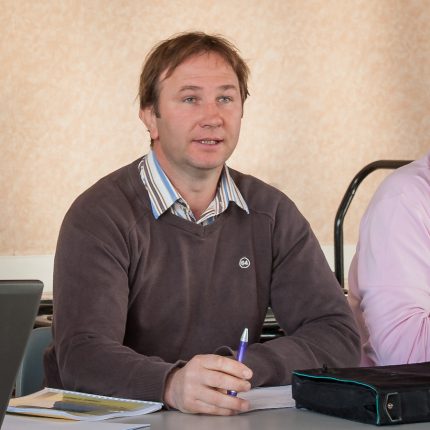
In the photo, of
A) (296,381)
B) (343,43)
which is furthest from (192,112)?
(343,43)

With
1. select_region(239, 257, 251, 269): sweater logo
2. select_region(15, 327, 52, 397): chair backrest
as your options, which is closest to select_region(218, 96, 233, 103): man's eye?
select_region(239, 257, 251, 269): sweater logo

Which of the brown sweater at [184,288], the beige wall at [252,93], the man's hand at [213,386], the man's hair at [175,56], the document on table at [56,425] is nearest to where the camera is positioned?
the document on table at [56,425]

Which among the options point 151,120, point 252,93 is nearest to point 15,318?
point 151,120

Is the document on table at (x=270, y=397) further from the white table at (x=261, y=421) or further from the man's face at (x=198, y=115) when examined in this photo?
the man's face at (x=198, y=115)

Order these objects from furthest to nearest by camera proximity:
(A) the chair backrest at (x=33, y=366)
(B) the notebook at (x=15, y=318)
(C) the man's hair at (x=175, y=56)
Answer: (C) the man's hair at (x=175, y=56)
(A) the chair backrest at (x=33, y=366)
(B) the notebook at (x=15, y=318)

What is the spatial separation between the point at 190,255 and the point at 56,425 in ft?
2.40

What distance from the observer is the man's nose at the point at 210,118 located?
2.08 meters

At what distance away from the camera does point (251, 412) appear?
1468 millimetres

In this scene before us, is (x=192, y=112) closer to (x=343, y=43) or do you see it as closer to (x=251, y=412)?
(x=251, y=412)

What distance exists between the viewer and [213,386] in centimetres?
146

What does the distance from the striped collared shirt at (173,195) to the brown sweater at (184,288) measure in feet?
0.06

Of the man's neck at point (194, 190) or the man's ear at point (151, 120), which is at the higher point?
the man's ear at point (151, 120)

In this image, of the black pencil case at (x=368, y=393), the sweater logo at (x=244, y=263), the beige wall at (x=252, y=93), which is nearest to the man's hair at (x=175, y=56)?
the sweater logo at (x=244, y=263)

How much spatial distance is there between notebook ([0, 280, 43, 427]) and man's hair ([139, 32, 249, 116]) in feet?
4.42
